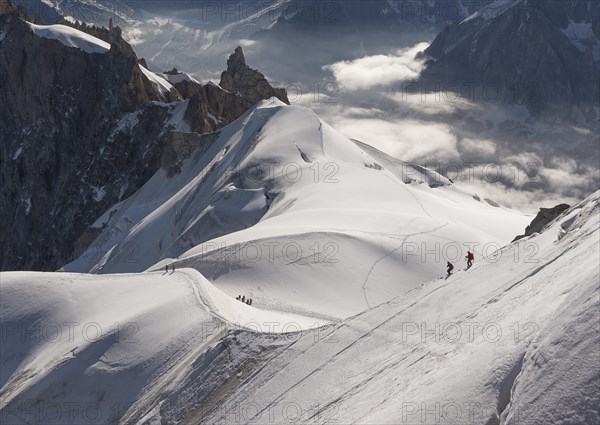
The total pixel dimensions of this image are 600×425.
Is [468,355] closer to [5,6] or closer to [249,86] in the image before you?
[249,86]

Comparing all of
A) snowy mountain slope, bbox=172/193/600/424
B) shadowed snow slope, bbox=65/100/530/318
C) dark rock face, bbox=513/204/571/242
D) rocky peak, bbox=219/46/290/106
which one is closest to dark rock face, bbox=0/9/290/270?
rocky peak, bbox=219/46/290/106

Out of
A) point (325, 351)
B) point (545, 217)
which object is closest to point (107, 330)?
Result: point (325, 351)

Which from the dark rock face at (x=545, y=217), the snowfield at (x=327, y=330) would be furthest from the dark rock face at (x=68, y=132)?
the dark rock face at (x=545, y=217)

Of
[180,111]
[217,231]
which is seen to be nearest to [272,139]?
[217,231]

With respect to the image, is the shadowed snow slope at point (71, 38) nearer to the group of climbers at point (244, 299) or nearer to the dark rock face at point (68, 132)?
the dark rock face at point (68, 132)

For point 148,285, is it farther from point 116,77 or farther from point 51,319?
point 116,77
